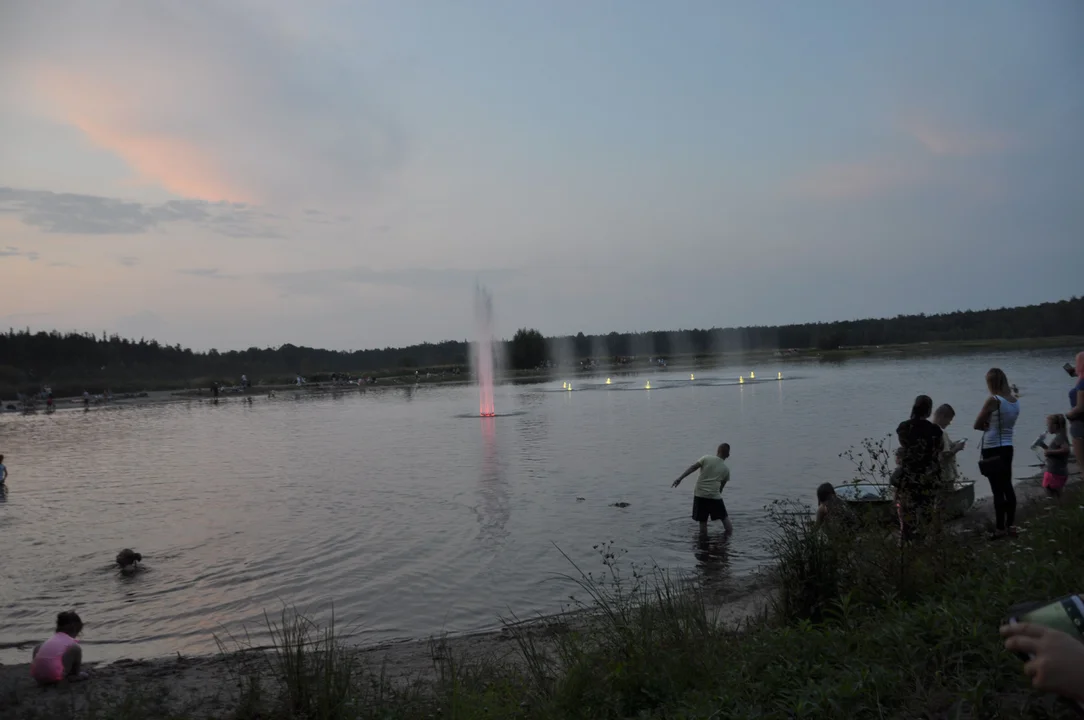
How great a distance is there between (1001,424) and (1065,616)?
8.80m

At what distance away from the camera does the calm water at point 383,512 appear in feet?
37.5

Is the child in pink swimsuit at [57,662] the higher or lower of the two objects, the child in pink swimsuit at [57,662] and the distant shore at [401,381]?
the lower

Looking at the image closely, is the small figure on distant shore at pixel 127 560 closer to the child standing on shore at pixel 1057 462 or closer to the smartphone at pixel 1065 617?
the smartphone at pixel 1065 617

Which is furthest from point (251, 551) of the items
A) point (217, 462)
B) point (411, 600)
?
point (217, 462)

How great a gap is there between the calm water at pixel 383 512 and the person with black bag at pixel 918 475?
12.2 ft

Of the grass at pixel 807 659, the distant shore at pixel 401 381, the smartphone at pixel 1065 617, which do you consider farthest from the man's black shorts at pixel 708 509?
the distant shore at pixel 401 381

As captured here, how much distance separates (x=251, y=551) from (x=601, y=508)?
24.2 ft

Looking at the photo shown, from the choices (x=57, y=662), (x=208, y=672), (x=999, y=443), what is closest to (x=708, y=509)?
(x=999, y=443)

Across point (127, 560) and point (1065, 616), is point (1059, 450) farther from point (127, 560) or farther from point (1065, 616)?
point (127, 560)

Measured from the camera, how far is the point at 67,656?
26.9ft

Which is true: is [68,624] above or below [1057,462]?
below

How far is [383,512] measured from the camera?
18.0 metres

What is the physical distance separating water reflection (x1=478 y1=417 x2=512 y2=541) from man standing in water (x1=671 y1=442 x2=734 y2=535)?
395cm

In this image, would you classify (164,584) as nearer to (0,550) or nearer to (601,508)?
(0,550)
